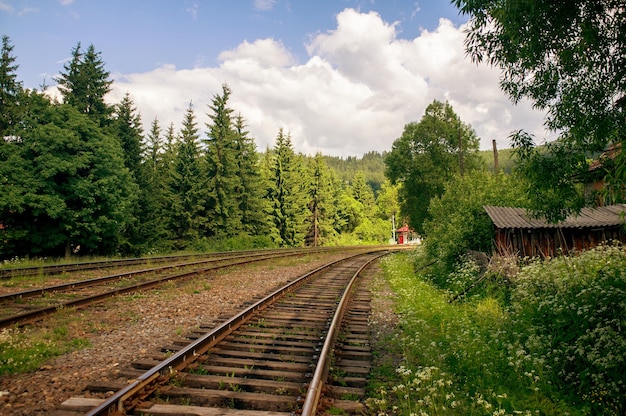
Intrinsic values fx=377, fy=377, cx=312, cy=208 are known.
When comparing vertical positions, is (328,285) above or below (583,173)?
below

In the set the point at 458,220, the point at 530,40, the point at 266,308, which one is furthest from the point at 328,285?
the point at 530,40

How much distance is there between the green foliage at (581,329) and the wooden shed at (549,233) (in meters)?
7.24

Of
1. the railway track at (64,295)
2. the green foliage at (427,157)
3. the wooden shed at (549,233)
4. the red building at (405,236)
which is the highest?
the green foliage at (427,157)

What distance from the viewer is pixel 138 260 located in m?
17.8

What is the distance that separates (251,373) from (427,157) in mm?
35730

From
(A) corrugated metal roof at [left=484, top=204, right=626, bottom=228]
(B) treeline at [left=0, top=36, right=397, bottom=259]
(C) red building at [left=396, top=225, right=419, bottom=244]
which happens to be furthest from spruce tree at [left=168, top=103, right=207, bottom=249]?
(C) red building at [left=396, top=225, right=419, bottom=244]

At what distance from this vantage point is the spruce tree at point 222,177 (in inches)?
1449

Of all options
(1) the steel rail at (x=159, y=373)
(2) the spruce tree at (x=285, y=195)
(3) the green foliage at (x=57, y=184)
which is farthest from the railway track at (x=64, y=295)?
(2) the spruce tree at (x=285, y=195)

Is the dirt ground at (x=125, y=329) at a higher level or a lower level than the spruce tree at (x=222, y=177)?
lower

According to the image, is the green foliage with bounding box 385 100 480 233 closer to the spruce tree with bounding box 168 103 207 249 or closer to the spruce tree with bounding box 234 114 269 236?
the spruce tree with bounding box 234 114 269 236

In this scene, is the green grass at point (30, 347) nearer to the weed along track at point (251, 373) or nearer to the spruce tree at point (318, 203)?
the weed along track at point (251, 373)

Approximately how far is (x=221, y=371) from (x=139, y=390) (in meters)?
1.15

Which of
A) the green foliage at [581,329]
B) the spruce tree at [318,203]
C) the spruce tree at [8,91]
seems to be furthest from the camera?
the spruce tree at [318,203]

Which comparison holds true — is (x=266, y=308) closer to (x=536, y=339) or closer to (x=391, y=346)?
(x=391, y=346)
